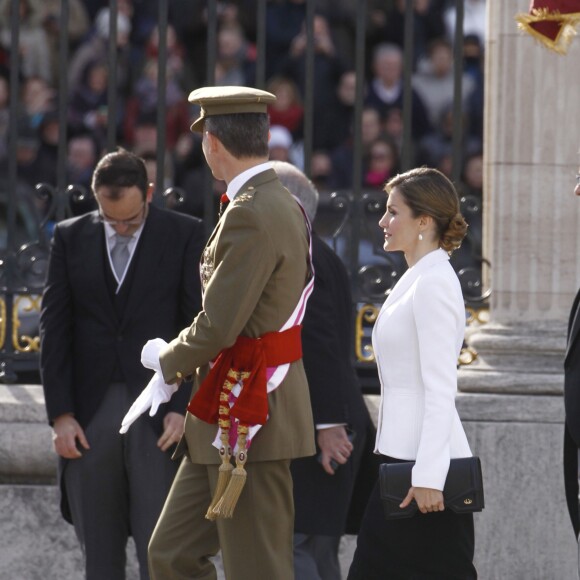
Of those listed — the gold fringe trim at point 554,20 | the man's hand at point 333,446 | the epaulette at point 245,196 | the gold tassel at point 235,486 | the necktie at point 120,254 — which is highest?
the gold fringe trim at point 554,20

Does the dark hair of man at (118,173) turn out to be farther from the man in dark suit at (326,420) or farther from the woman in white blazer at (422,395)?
the woman in white blazer at (422,395)

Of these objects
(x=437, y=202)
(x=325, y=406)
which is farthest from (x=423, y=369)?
(x=325, y=406)

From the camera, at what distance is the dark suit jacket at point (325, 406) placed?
517cm

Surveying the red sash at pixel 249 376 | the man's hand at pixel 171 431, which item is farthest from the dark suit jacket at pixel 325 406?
the red sash at pixel 249 376

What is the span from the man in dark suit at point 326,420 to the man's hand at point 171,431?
0.38 m

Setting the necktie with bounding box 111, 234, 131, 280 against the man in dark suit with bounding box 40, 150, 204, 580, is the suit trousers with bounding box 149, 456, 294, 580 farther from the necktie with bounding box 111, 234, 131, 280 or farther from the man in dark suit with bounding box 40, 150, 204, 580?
the necktie with bounding box 111, 234, 131, 280

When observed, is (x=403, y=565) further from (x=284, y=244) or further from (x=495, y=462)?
(x=495, y=462)

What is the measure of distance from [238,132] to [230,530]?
1086 millimetres

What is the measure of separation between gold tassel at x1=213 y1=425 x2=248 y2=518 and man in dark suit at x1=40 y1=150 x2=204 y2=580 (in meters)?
0.86

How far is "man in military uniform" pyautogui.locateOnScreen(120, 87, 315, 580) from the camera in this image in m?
4.34

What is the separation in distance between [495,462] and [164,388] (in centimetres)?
185

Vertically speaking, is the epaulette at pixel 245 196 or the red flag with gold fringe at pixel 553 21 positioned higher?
the red flag with gold fringe at pixel 553 21

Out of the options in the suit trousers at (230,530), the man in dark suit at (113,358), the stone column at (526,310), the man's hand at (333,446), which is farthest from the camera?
the stone column at (526,310)

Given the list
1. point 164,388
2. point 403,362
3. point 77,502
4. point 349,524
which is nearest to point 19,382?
point 77,502
